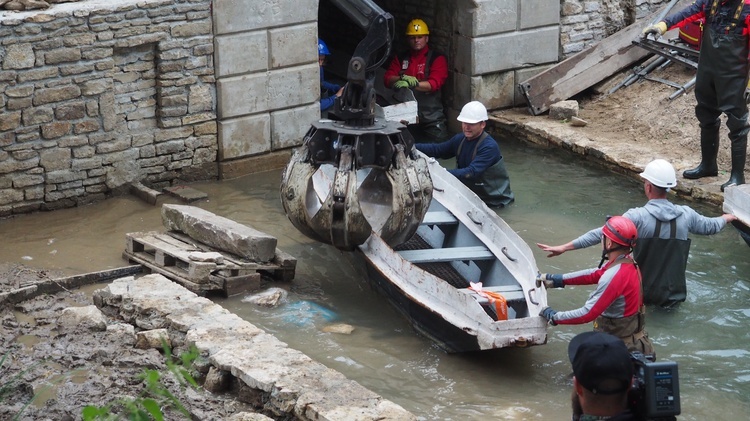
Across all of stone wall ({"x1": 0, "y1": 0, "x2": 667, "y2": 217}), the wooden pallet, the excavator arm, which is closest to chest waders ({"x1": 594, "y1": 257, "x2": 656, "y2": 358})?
the excavator arm

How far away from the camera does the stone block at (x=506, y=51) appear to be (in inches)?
484

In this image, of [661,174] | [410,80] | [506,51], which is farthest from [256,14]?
[661,174]

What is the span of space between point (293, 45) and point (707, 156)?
4134mm

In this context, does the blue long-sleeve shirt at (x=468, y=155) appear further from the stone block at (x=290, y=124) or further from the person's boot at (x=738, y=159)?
the person's boot at (x=738, y=159)

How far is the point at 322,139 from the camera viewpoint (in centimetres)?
795

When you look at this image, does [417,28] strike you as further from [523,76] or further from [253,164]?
[253,164]

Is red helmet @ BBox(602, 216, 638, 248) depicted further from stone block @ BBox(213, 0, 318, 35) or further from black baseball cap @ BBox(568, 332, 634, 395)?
stone block @ BBox(213, 0, 318, 35)

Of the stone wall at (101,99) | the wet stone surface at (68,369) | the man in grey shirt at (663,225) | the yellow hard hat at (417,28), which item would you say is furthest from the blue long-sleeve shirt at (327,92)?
the man in grey shirt at (663,225)

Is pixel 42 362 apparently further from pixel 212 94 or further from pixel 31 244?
pixel 212 94

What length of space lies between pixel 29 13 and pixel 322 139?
127 inches

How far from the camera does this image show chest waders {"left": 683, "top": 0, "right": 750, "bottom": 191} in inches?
377

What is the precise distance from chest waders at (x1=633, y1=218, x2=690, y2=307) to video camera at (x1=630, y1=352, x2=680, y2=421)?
342 cm

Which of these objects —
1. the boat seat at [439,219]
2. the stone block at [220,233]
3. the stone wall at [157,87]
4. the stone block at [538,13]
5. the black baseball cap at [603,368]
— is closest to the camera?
the black baseball cap at [603,368]

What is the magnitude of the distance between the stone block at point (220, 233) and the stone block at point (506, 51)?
14.3ft
